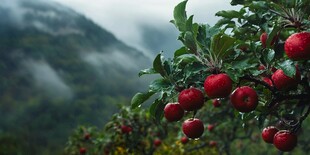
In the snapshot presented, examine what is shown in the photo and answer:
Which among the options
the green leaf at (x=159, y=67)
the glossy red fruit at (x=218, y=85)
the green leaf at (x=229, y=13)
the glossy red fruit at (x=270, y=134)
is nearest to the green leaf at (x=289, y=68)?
the glossy red fruit at (x=218, y=85)

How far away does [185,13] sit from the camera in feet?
11.6

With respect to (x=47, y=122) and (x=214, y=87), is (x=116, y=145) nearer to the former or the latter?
(x=214, y=87)

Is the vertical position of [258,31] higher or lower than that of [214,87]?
higher

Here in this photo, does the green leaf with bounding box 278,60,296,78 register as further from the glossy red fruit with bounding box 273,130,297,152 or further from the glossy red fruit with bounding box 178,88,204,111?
the glossy red fruit with bounding box 273,130,297,152

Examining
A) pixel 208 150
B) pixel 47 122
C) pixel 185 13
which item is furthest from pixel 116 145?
pixel 47 122

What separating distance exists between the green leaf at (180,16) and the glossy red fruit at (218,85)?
1.92 feet

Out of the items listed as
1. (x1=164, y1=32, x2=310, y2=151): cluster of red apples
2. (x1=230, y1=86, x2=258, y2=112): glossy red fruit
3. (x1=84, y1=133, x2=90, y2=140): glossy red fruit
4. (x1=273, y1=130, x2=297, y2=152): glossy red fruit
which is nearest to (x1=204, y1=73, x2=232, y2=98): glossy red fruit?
(x1=164, y1=32, x2=310, y2=151): cluster of red apples

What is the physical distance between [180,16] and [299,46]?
105 centimetres

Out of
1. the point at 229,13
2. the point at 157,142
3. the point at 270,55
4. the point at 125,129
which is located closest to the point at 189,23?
the point at 270,55

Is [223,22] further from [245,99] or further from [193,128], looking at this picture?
[245,99]

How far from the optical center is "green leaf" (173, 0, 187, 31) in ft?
11.5

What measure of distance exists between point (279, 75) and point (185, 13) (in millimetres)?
955

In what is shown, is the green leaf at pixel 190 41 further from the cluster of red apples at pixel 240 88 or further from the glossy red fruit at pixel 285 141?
the glossy red fruit at pixel 285 141

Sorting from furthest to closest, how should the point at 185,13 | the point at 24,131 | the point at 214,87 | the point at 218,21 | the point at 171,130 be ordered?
the point at 24,131
the point at 171,130
the point at 218,21
the point at 185,13
the point at 214,87
